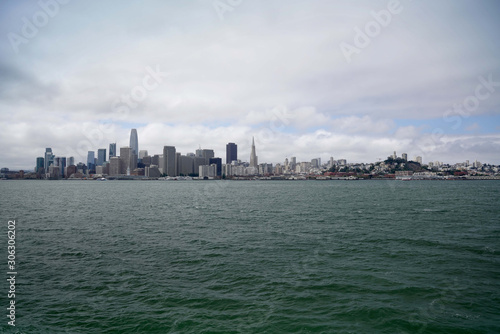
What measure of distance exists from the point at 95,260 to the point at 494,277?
100 feet

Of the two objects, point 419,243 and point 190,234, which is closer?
point 419,243

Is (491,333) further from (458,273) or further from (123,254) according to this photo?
(123,254)

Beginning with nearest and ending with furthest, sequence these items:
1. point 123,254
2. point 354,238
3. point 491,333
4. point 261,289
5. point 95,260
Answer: point 491,333, point 261,289, point 95,260, point 123,254, point 354,238

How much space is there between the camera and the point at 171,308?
54.8 feet

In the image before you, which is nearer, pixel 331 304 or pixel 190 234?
pixel 331 304

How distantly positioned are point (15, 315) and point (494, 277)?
30108mm

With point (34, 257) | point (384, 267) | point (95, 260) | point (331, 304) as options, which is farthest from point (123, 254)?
point (384, 267)

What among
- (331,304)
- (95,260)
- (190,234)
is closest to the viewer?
(331,304)

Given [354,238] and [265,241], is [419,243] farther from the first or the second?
[265,241]

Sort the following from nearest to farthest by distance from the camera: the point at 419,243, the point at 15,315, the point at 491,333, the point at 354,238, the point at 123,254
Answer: the point at 491,333 < the point at 15,315 < the point at 123,254 < the point at 419,243 < the point at 354,238

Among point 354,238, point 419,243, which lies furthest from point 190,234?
point 419,243

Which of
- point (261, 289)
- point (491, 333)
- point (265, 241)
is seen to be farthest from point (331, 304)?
point (265, 241)

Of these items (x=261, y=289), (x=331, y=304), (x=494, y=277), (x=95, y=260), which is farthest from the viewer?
(x=95, y=260)

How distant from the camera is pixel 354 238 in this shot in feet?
111
